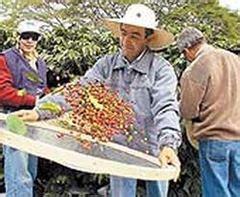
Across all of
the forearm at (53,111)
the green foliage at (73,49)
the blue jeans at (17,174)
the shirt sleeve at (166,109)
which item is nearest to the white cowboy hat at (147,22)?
the shirt sleeve at (166,109)

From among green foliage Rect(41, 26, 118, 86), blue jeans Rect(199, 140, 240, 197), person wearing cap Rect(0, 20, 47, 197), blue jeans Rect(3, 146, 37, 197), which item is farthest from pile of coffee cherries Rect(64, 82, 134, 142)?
green foliage Rect(41, 26, 118, 86)

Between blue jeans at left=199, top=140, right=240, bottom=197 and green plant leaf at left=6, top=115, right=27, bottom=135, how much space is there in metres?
1.96

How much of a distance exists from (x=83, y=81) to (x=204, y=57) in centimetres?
123

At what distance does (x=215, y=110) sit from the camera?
177 inches

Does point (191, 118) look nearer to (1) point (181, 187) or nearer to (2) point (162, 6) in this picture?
(1) point (181, 187)

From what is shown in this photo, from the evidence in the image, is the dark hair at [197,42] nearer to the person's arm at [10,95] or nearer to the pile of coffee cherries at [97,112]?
the person's arm at [10,95]

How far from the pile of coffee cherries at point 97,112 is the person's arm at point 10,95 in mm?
1329

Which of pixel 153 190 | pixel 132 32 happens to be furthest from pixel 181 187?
pixel 132 32

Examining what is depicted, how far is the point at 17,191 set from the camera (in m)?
4.44

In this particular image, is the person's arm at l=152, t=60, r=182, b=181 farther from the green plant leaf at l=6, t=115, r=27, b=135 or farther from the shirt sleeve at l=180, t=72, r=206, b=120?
the shirt sleeve at l=180, t=72, r=206, b=120

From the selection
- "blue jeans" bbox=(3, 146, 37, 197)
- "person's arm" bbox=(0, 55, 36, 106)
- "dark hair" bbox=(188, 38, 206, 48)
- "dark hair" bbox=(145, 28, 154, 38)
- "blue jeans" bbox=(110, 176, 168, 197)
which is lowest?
"blue jeans" bbox=(3, 146, 37, 197)

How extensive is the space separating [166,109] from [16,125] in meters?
0.89

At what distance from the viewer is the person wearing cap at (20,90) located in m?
4.35

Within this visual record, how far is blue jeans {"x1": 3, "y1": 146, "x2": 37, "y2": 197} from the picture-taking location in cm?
438
